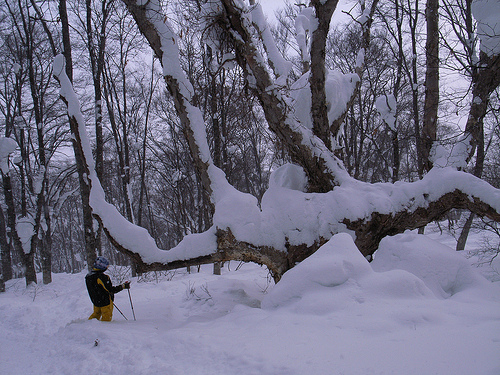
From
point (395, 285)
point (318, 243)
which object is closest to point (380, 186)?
point (318, 243)

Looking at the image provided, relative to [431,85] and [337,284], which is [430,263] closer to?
[337,284]

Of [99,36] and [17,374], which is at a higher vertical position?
[99,36]

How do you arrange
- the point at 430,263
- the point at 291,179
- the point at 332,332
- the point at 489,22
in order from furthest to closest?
the point at 291,179 → the point at 489,22 → the point at 430,263 → the point at 332,332

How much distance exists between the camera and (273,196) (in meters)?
5.05

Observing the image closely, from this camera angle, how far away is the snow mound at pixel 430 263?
356 centimetres

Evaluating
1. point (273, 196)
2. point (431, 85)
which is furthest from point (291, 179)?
point (431, 85)

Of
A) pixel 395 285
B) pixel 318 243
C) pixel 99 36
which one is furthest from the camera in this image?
pixel 99 36

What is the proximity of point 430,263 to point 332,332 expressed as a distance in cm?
215

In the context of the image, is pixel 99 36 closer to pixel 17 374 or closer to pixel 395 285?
pixel 17 374

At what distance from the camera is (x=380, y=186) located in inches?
197

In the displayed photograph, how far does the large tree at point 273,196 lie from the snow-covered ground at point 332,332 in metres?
0.77

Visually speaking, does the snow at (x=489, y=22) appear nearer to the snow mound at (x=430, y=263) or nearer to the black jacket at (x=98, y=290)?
the snow mound at (x=430, y=263)

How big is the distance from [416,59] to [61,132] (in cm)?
1580

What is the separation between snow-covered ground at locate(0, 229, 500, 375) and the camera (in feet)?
6.75
